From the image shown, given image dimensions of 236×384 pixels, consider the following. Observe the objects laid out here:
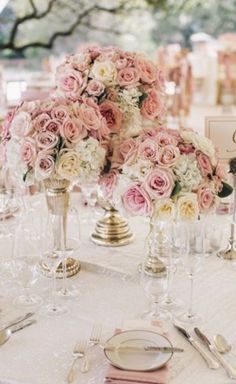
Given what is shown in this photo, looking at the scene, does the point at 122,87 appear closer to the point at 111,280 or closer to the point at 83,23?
the point at 111,280

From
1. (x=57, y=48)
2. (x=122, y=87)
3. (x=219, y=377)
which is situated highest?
(x=57, y=48)

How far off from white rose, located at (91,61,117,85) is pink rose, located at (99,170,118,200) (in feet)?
0.82

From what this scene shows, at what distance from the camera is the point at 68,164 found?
1.37 metres

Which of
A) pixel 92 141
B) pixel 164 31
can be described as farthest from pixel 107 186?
pixel 164 31

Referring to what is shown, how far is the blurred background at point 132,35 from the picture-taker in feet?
24.5

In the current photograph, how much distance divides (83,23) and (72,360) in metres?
7.29

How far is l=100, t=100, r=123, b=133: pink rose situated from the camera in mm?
1525

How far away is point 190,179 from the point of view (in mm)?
1330

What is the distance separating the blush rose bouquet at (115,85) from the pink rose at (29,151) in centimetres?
19

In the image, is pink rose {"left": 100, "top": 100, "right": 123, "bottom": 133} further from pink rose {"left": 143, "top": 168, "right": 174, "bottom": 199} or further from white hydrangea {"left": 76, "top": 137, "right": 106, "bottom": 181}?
pink rose {"left": 143, "top": 168, "right": 174, "bottom": 199}

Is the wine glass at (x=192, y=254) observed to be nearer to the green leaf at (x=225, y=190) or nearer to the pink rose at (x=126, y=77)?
the green leaf at (x=225, y=190)

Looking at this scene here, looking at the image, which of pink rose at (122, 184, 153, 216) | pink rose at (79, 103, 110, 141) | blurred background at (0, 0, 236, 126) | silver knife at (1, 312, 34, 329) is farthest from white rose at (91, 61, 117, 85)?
blurred background at (0, 0, 236, 126)

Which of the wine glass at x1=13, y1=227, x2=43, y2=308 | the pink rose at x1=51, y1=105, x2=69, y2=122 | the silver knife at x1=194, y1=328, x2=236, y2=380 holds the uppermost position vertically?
the pink rose at x1=51, y1=105, x2=69, y2=122

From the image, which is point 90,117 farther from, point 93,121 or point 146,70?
point 146,70
